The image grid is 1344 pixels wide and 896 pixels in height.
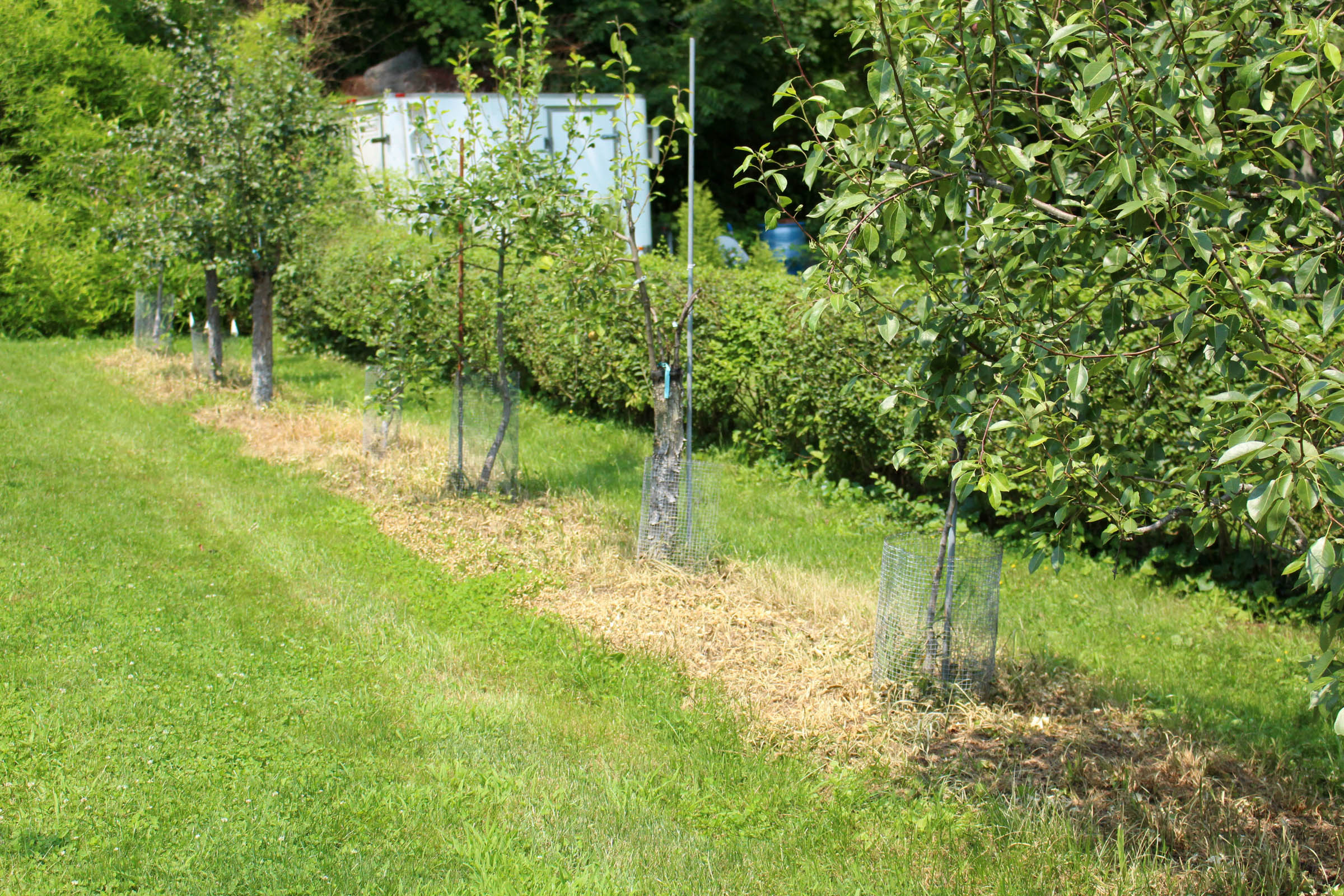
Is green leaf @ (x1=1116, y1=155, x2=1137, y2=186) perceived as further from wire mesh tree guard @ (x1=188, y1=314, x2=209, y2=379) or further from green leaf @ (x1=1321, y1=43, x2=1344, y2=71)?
wire mesh tree guard @ (x1=188, y1=314, x2=209, y2=379)

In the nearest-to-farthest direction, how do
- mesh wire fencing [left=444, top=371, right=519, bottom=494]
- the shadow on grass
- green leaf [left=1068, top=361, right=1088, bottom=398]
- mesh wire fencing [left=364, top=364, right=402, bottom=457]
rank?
green leaf [left=1068, top=361, right=1088, bottom=398]
the shadow on grass
mesh wire fencing [left=364, top=364, right=402, bottom=457]
mesh wire fencing [left=444, top=371, right=519, bottom=494]

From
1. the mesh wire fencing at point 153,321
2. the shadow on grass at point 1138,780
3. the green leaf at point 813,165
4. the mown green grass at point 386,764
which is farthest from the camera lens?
the mesh wire fencing at point 153,321

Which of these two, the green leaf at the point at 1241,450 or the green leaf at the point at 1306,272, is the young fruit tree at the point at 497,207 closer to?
the green leaf at the point at 1306,272

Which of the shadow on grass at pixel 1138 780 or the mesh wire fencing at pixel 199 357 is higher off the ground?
the mesh wire fencing at pixel 199 357

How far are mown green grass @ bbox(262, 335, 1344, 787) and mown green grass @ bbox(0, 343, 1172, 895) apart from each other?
4.92 ft

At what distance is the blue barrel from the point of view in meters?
18.2

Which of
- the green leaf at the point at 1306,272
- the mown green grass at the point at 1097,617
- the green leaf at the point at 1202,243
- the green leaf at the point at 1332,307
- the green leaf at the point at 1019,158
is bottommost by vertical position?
the mown green grass at the point at 1097,617

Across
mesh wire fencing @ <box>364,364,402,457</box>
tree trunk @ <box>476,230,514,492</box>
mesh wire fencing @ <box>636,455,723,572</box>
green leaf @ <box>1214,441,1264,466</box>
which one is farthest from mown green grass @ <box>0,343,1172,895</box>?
green leaf @ <box>1214,441,1264,466</box>

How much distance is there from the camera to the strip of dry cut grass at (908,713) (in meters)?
3.84

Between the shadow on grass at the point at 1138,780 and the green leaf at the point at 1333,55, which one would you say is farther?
the shadow on grass at the point at 1138,780

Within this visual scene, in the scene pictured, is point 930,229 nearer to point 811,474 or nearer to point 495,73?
point 495,73

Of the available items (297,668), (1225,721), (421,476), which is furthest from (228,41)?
(1225,721)

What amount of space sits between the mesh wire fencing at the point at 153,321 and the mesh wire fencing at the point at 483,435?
7986 millimetres

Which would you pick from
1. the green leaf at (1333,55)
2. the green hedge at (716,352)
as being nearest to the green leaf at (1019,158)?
the green leaf at (1333,55)
